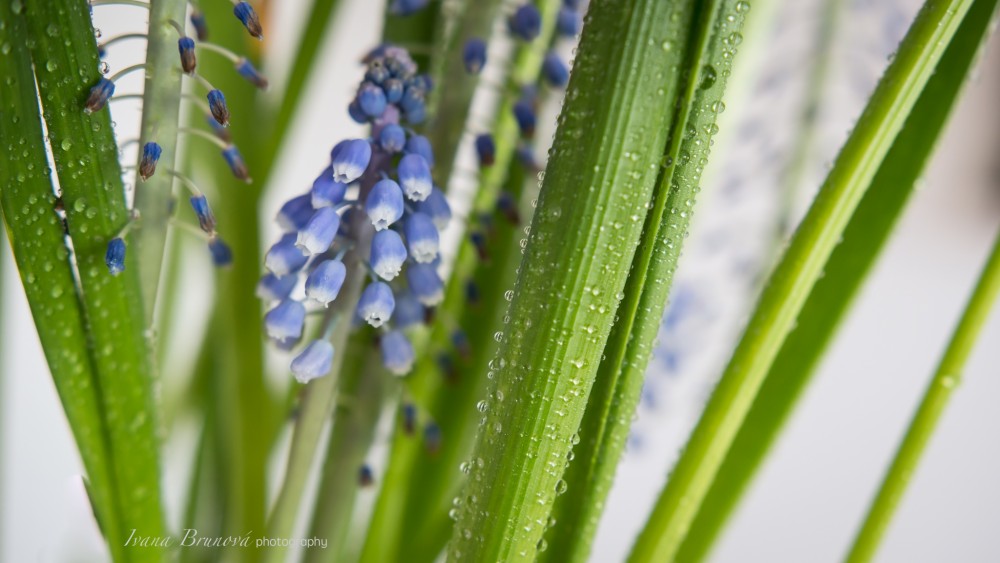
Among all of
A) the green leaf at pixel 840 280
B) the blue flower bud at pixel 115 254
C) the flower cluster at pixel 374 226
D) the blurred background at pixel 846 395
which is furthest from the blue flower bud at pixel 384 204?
the blurred background at pixel 846 395

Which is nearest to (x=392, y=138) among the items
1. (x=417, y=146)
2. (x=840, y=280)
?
(x=417, y=146)

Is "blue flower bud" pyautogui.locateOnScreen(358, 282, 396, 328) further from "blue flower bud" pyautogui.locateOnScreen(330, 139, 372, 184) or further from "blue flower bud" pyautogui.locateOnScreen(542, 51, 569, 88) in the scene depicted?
"blue flower bud" pyautogui.locateOnScreen(542, 51, 569, 88)

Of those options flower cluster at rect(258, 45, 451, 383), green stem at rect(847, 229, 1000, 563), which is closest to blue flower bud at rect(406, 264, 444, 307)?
flower cluster at rect(258, 45, 451, 383)

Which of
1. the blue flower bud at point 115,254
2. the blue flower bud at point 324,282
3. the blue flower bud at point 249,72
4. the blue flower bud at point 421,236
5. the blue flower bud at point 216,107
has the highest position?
the blue flower bud at point 249,72

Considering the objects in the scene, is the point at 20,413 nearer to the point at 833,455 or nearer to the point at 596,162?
the point at 596,162

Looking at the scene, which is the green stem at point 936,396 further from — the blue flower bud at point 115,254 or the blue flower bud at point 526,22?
the blue flower bud at point 115,254

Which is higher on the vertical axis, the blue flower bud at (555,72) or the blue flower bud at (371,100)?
the blue flower bud at (555,72)

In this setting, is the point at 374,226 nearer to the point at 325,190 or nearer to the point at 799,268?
the point at 325,190

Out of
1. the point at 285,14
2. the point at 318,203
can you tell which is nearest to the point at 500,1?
the point at 318,203
